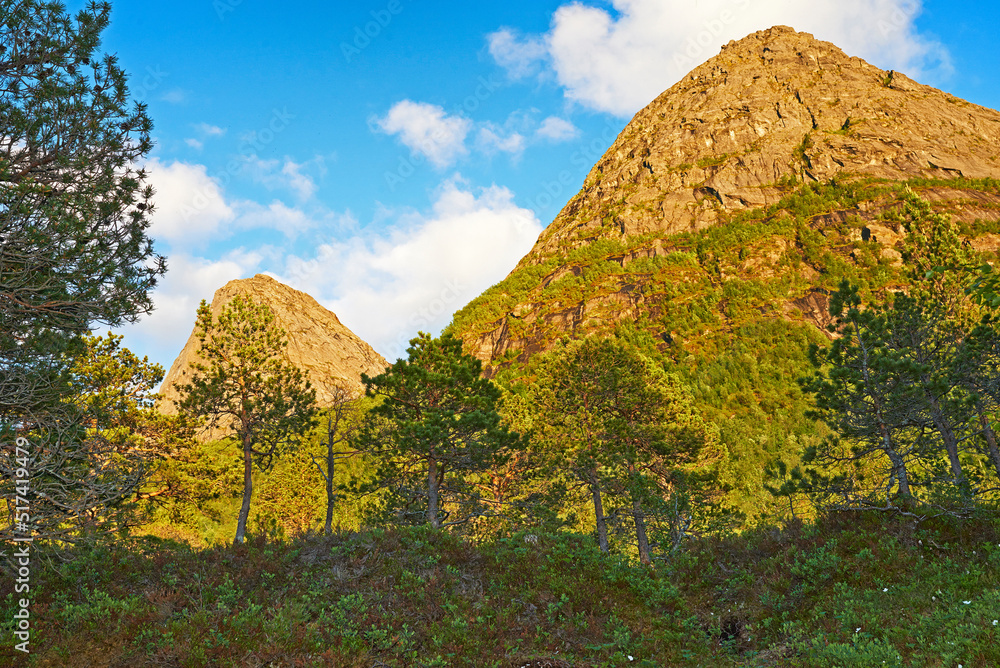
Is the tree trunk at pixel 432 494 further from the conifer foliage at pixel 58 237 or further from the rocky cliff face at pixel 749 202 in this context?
the rocky cliff face at pixel 749 202

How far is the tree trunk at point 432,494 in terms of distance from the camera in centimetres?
2069

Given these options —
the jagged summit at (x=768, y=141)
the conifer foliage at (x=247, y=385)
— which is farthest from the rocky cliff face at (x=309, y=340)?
the conifer foliage at (x=247, y=385)

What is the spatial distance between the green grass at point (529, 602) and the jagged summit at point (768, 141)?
88992mm

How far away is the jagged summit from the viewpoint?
88.0 meters

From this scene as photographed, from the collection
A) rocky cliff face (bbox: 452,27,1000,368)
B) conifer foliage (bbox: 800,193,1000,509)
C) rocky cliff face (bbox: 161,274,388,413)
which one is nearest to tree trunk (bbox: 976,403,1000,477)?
conifer foliage (bbox: 800,193,1000,509)

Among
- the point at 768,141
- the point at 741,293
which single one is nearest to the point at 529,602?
the point at 741,293

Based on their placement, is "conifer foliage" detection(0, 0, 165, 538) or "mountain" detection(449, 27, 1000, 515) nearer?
"conifer foliage" detection(0, 0, 165, 538)

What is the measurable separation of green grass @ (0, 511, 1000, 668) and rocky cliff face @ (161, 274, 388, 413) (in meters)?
65.9

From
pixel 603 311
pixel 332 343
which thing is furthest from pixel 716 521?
pixel 332 343

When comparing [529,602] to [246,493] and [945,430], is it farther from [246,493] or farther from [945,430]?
[246,493]

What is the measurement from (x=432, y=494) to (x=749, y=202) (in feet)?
300

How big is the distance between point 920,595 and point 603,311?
220 ft

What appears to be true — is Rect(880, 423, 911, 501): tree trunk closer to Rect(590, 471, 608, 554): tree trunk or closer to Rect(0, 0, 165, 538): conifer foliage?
Rect(590, 471, 608, 554): tree trunk

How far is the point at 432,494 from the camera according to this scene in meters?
21.2
